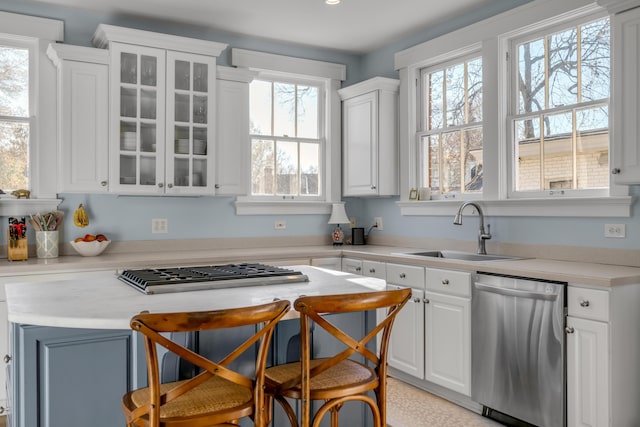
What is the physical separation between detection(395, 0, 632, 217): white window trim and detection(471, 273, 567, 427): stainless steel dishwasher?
2.33 feet

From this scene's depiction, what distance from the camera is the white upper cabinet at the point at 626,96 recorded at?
2639 millimetres

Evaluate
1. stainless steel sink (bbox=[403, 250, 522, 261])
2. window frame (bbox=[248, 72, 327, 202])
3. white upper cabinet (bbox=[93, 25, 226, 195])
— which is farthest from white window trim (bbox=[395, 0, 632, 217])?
white upper cabinet (bbox=[93, 25, 226, 195])

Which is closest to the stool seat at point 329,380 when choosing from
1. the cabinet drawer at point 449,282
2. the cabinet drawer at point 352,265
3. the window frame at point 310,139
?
the cabinet drawer at point 449,282

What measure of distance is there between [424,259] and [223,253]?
1.45 m

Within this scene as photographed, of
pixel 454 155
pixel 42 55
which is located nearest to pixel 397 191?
pixel 454 155

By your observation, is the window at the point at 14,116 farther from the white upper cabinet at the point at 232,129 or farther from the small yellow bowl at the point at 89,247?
the white upper cabinet at the point at 232,129

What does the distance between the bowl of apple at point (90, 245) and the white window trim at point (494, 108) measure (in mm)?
2335

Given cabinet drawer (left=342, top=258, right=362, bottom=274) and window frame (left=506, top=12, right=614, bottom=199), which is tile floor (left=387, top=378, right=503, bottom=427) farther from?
window frame (left=506, top=12, right=614, bottom=199)

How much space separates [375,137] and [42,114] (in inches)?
98.9

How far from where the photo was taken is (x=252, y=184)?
464cm

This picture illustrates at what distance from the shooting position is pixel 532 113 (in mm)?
3551

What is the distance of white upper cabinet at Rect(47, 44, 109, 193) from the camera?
356 cm

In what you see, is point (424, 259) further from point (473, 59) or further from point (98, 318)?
point (98, 318)

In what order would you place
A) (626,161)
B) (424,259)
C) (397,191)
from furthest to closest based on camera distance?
(397,191)
(424,259)
(626,161)
